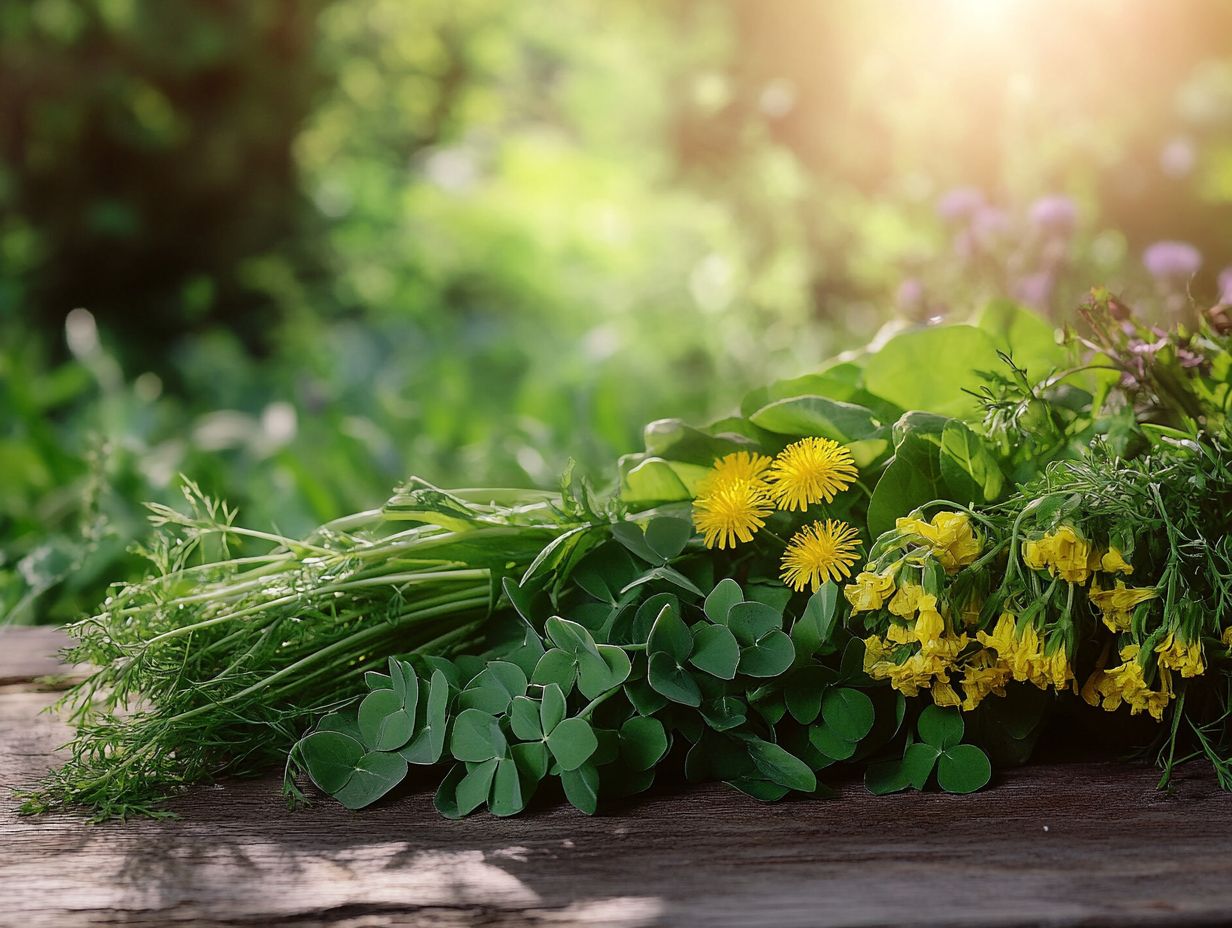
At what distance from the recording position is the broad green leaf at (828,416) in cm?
88

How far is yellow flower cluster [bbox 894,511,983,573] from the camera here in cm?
73

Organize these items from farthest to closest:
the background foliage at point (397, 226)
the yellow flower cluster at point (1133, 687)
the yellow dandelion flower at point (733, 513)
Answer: the background foliage at point (397, 226)
the yellow dandelion flower at point (733, 513)
the yellow flower cluster at point (1133, 687)

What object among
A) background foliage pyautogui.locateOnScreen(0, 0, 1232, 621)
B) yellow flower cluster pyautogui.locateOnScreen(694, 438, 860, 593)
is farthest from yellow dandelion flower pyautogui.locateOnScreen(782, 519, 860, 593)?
background foliage pyautogui.locateOnScreen(0, 0, 1232, 621)

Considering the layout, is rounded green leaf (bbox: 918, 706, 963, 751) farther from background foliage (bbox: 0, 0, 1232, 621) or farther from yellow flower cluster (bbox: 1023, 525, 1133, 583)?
background foliage (bbox: 0, 0, 1232, 621)

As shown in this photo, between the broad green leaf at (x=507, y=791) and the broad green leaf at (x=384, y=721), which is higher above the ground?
the broad green leaf at (x=384, y=721)

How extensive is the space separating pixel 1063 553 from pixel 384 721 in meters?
0.52

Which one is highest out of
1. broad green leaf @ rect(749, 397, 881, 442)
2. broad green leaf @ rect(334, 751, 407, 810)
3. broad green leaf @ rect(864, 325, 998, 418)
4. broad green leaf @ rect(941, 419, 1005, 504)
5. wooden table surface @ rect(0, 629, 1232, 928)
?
broad green leaf @ rect(864, 325, 998, 418)

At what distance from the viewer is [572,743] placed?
2.49 ft

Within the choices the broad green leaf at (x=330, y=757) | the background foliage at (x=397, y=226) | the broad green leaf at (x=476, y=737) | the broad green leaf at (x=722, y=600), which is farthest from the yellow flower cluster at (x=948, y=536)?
the background foliage at (x=397, y=226)

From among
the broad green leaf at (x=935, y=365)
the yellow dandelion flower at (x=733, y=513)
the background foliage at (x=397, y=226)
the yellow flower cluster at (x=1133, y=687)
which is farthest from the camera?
the background foliage at (x=397, y=226)

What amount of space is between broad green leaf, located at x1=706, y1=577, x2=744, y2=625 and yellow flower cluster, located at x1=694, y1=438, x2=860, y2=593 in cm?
3

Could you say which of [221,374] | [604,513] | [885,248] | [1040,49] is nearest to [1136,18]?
[1040,49]

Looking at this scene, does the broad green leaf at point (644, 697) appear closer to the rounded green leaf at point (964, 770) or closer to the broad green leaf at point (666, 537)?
the broad green leaf at point (666, 537)

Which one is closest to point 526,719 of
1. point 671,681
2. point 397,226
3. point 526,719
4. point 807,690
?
point 526,719
